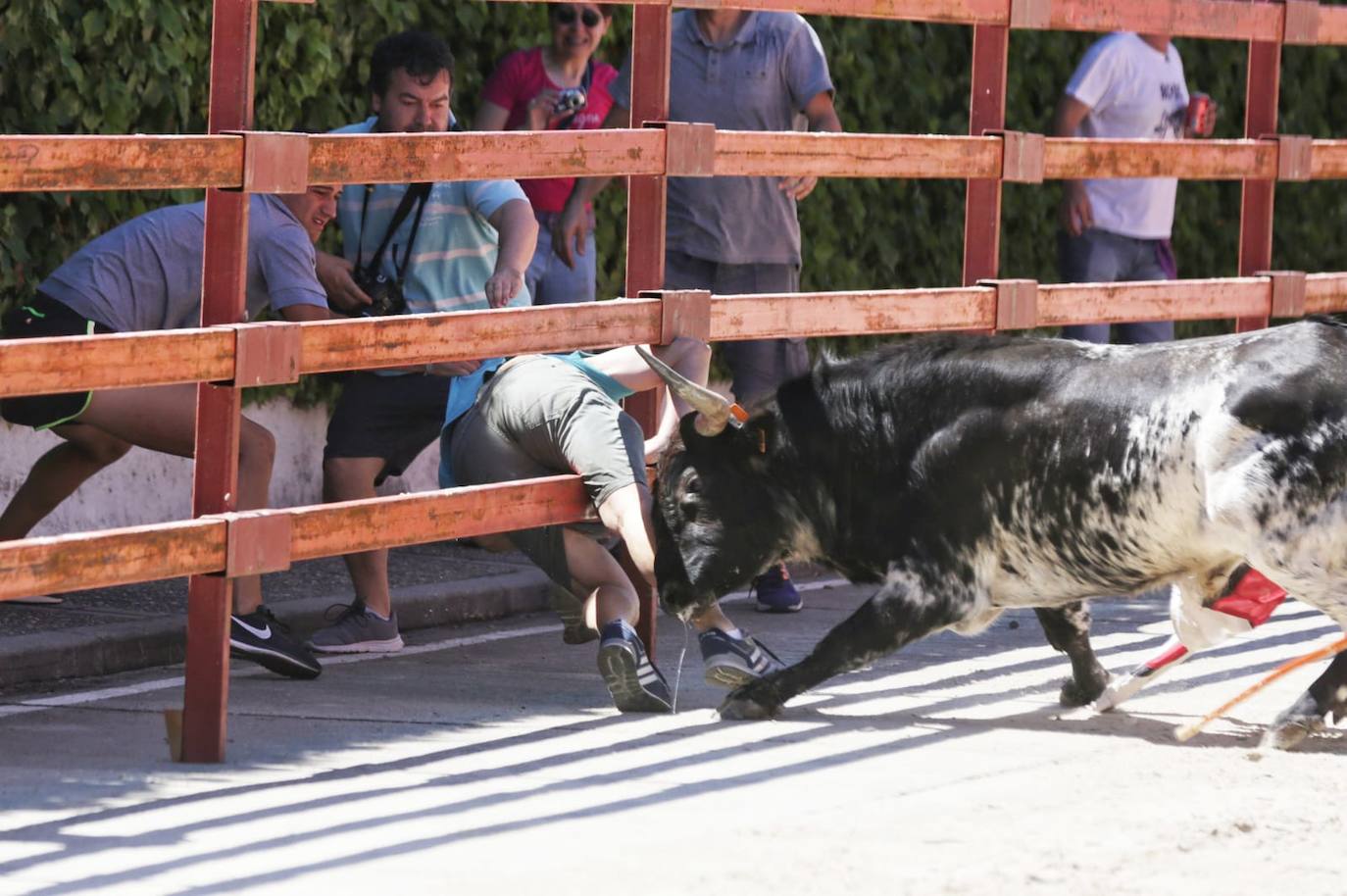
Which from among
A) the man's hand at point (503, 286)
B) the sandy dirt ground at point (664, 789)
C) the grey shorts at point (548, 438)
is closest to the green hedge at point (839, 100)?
the man's hand at point (503, 286)

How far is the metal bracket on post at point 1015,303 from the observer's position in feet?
26.1

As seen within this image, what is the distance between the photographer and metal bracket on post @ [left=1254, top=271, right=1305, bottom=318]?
8.85 metres

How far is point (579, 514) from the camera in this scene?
22.9 ft

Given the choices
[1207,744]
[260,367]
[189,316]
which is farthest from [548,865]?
[189,316]

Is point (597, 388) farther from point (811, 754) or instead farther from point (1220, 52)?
point (1220, 52)

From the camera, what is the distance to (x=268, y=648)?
23.2 ft

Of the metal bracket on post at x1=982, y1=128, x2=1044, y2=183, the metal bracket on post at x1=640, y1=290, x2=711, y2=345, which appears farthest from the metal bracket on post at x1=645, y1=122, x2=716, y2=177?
the metal bracket on post at x1=982, y1=128, x2=1044, y2=183

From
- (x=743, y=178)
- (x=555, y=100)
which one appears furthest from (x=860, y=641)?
(x=555, y=100)

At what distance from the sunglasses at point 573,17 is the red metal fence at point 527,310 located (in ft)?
6.12

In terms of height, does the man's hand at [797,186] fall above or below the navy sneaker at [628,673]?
above

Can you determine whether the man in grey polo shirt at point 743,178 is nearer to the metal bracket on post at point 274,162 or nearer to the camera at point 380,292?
the camera at point 380,292

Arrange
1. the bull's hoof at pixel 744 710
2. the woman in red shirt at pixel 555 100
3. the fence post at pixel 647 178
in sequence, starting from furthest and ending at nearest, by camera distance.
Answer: the woman in red shirt at pixel 555 100
the fence post at pixel 647 178
the bull's hoof at pixel 744 710

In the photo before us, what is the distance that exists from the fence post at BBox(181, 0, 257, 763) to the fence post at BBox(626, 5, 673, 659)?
59.8 inches

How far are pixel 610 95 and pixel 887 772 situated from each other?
4.24 metres
